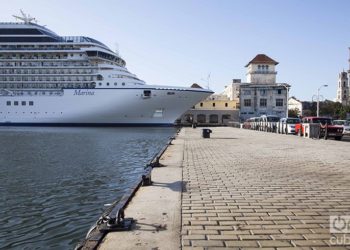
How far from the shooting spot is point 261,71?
99.9 metres

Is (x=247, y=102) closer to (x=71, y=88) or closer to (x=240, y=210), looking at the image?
(x=71, y=88)

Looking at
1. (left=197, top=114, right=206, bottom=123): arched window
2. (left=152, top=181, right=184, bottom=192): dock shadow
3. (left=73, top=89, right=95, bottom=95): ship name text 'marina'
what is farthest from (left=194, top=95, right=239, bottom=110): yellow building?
(left=152, top=181, right=184, bottom=192): dock shadow

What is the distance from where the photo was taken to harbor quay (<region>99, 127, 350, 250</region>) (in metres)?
4.68

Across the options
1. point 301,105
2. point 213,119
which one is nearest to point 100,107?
point 213,119

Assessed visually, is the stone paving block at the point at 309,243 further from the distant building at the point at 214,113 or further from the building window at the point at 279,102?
the building window at the point at 279,102

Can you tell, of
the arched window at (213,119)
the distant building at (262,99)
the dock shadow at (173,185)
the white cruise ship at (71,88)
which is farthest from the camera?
the arched window at (213,119)

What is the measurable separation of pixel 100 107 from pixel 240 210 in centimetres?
5975

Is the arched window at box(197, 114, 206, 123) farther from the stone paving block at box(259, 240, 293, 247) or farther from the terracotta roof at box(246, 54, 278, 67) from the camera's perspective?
the stone paving block at box(259, 240, 293, 247)

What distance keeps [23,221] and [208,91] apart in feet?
203

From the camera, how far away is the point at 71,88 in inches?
2571

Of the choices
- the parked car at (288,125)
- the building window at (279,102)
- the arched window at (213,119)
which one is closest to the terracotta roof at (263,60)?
the building window at (279,102)

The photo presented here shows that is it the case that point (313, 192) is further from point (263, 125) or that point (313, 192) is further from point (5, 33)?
point (5, 33)

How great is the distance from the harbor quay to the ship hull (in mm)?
53844

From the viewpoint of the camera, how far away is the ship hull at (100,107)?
63.9 m
